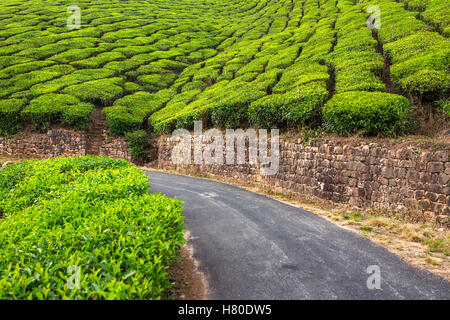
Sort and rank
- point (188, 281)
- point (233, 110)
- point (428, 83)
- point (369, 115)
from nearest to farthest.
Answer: point (188, 281) < point (369, 115) < point (428, 83) < point (233, 110)

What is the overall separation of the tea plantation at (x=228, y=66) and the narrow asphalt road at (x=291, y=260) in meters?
5.23

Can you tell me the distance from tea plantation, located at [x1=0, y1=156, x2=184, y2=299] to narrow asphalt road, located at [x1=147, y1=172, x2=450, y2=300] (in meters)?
1.48

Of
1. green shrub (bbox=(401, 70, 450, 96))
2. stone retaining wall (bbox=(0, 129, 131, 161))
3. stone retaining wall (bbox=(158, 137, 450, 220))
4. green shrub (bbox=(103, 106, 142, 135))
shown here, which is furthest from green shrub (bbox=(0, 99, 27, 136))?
green shrub (bbox=(401, 70, 450, 96))

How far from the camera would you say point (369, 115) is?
34.6 feet

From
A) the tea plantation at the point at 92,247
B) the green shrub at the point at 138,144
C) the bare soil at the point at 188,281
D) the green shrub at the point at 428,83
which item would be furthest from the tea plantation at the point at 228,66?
the tea plantation at the point at 92,247

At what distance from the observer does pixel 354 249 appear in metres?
6.74

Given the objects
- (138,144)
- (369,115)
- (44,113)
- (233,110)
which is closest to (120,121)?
(138,144)

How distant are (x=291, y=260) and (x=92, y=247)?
4.16m

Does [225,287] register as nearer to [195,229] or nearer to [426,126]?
[195,229]

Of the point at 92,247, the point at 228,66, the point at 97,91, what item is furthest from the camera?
the point at 228,66

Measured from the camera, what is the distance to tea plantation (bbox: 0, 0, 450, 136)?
1268cm

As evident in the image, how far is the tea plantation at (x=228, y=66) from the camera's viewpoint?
12680 mm

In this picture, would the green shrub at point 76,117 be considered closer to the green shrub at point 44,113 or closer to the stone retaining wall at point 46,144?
the green shrub at point 44,113

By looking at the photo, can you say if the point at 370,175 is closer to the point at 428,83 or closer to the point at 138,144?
the point at 428,83
